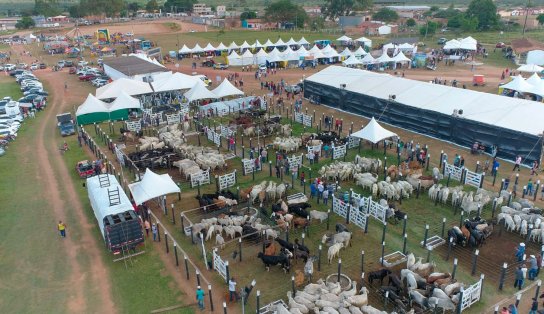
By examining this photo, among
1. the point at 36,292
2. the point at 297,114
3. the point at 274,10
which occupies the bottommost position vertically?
the point at 36,292

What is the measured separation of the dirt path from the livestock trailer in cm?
113

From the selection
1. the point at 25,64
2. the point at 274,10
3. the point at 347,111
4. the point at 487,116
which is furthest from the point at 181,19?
the point at 487,116

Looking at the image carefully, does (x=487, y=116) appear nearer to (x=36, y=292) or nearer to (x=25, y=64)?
(x=36, y=292)

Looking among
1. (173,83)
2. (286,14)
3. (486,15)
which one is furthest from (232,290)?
(486,15)

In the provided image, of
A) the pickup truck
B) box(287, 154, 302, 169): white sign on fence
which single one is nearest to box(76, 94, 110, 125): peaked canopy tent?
the pickup truck

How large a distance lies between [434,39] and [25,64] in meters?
91.2

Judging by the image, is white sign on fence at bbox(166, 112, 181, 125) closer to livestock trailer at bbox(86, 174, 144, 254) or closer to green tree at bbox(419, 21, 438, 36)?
livestock trailer at bbox(86, 174, 144, 254)

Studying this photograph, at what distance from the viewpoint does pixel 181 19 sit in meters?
150

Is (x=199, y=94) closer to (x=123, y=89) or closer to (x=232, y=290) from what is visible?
(x=123, y=89)

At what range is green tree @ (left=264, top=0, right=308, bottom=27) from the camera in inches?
4882

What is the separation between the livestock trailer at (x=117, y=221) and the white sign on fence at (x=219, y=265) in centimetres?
432

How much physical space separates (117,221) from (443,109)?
28401mm

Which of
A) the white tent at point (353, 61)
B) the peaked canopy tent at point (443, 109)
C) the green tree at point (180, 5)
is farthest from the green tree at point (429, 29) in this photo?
the green tree at point (180, 5)

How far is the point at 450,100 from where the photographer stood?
37312 mm
